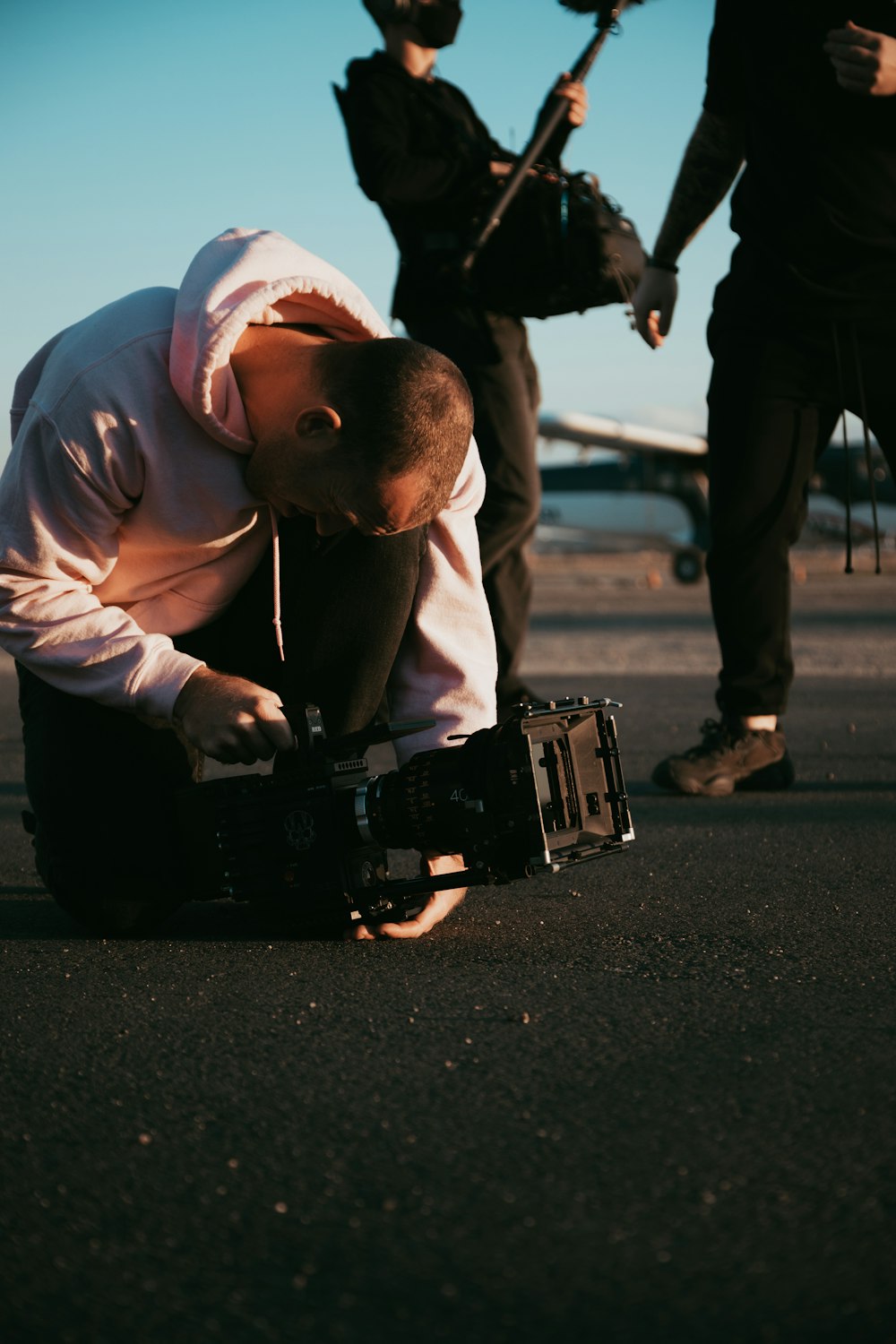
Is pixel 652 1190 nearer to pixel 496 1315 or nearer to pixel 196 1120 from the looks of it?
pixel 496 1315

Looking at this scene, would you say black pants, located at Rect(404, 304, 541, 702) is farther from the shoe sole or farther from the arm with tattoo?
the shoe sole

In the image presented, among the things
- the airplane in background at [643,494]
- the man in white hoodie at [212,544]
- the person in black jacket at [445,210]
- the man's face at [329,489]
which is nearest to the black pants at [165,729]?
the man in white hoodie at [212,544]

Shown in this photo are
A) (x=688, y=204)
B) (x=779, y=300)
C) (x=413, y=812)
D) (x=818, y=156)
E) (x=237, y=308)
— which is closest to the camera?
(x=413, y=812)

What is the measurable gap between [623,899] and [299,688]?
65cm

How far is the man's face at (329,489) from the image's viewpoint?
1947mm

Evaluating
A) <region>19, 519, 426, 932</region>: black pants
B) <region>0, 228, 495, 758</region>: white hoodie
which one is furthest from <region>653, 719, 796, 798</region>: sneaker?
<region>0, 228, 495, 758</region>: white hoodie

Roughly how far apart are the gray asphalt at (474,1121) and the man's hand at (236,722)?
30 cm

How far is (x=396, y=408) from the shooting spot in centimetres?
192

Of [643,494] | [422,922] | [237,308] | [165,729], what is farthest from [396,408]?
[643,494]

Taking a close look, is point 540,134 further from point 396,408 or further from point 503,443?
point 396,408

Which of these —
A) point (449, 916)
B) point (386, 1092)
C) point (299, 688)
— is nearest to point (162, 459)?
point (299, 688)

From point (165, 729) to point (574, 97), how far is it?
2543 millimetres

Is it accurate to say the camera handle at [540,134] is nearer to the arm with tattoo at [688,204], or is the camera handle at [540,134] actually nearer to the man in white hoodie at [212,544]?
the arm with tattoo at [688,204]

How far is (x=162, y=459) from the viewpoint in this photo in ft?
6.79
